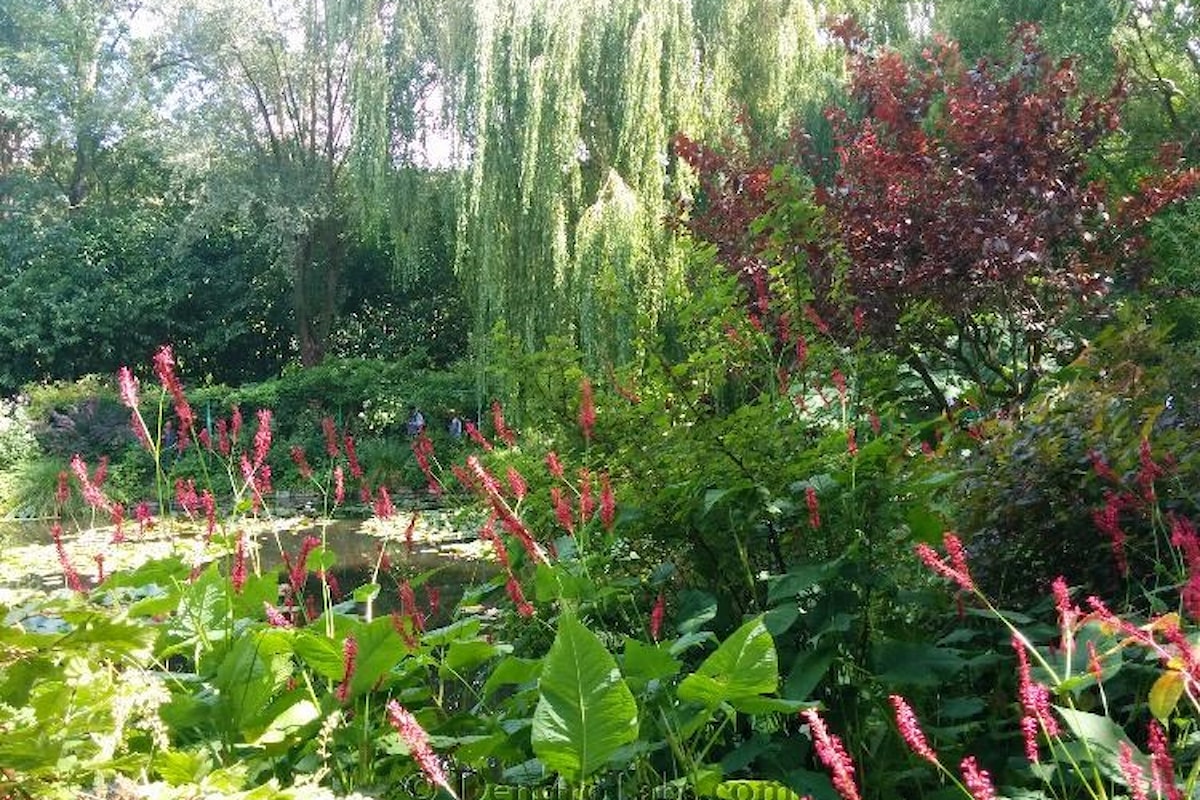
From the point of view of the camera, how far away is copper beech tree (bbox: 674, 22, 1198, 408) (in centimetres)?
371

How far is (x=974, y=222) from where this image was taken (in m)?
3.74

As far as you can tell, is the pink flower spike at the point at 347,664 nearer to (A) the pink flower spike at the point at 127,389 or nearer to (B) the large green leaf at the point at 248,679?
(B) the large green leaf at the point at 248,679

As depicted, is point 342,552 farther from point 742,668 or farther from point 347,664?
point 742,668

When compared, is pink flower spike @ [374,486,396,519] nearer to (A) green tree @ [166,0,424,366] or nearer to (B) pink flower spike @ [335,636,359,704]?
(B) pink flower spike @ [335,636,359,704]

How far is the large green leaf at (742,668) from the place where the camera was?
1.42 m

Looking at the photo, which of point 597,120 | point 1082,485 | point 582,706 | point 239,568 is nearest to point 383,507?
point 239,568

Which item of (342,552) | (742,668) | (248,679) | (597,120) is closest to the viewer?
(742,668)

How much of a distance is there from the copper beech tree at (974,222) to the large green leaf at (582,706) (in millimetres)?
2195

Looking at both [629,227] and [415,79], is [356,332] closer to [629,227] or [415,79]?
[415,79]

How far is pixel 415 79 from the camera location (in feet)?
43.1

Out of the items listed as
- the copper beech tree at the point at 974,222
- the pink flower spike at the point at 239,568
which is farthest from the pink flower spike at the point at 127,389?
the copper beech tree at the point at 974,222

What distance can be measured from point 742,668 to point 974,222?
8.98ft

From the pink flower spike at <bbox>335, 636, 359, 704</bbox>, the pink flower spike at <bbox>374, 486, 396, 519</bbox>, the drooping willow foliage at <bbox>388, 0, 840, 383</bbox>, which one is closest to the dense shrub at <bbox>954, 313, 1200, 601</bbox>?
the pink flower spike at <bbox>374, 486, 396, 519</bbox>

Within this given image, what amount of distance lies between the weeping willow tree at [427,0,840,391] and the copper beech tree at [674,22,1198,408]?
4.90 metres
